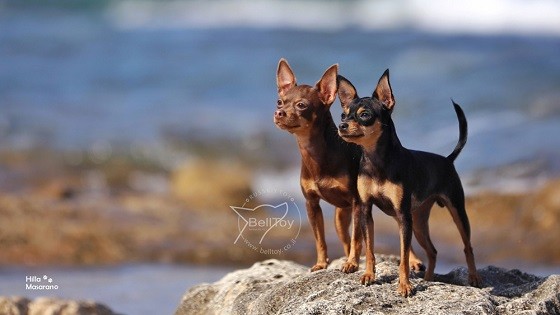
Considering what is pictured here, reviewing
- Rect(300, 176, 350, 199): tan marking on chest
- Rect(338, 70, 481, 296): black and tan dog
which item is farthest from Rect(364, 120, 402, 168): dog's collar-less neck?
Rect(300, 176, 350, 199): tan marking on chest

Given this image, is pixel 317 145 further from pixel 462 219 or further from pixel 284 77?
pixel 462 219

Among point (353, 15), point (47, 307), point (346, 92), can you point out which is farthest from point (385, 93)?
point (353, 15)

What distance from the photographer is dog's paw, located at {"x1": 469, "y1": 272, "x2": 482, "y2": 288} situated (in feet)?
26.7

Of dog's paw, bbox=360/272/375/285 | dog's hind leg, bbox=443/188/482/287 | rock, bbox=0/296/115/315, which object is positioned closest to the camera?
dog's paw, bbox=360/272/375/285

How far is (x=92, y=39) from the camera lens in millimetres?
35500

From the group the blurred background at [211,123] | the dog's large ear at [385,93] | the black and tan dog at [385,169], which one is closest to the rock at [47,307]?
the blurred background at [211,123]

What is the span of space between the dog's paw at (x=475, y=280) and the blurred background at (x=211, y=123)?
175 inches

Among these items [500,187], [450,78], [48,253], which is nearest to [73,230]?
[48,253]

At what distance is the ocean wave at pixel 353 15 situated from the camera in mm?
34969

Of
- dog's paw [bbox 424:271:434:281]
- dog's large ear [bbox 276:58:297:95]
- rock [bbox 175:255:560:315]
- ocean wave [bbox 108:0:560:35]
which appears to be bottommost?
rock [bbox 175:255:560:315]

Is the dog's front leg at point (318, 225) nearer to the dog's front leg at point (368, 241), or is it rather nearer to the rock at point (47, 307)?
the dog's front leg at point (368, 241)

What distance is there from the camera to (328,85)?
8078 mm
